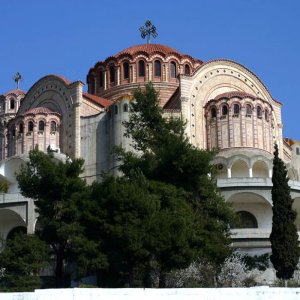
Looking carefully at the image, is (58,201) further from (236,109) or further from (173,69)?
(173,69)

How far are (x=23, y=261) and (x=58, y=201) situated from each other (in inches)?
111

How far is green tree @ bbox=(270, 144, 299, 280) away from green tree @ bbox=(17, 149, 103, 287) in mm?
7838

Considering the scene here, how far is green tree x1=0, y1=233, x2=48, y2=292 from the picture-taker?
89.7ft

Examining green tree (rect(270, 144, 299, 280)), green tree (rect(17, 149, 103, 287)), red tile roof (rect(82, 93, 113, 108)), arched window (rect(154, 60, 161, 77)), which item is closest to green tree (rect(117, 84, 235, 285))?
green tree (rect(270, 144, 299, 280))

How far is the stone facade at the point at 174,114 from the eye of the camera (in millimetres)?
37531

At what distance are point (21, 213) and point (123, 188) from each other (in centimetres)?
1266

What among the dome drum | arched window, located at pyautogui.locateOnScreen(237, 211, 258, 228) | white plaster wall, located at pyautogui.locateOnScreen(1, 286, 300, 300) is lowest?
white plaster wall, located at pyautogui.locateOnScreen(1, 286, 300, 300)

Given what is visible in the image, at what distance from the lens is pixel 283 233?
1124 inches

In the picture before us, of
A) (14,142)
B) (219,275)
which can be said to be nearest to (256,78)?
(14,142)

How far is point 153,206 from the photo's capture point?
83.0 feet

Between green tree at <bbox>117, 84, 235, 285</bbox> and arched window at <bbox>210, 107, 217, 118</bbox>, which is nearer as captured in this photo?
green tree at <bbox>117, 84, 235, 285</bbox>

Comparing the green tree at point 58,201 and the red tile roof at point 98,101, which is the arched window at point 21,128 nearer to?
the red tile roof at point 98,101

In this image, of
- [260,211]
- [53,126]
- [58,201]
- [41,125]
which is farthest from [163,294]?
[41,125]

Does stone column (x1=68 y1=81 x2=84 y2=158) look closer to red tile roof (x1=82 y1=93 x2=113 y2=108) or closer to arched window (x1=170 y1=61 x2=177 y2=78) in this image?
red tile roof (x1=82 y1=93 x2=113 y2=108)
